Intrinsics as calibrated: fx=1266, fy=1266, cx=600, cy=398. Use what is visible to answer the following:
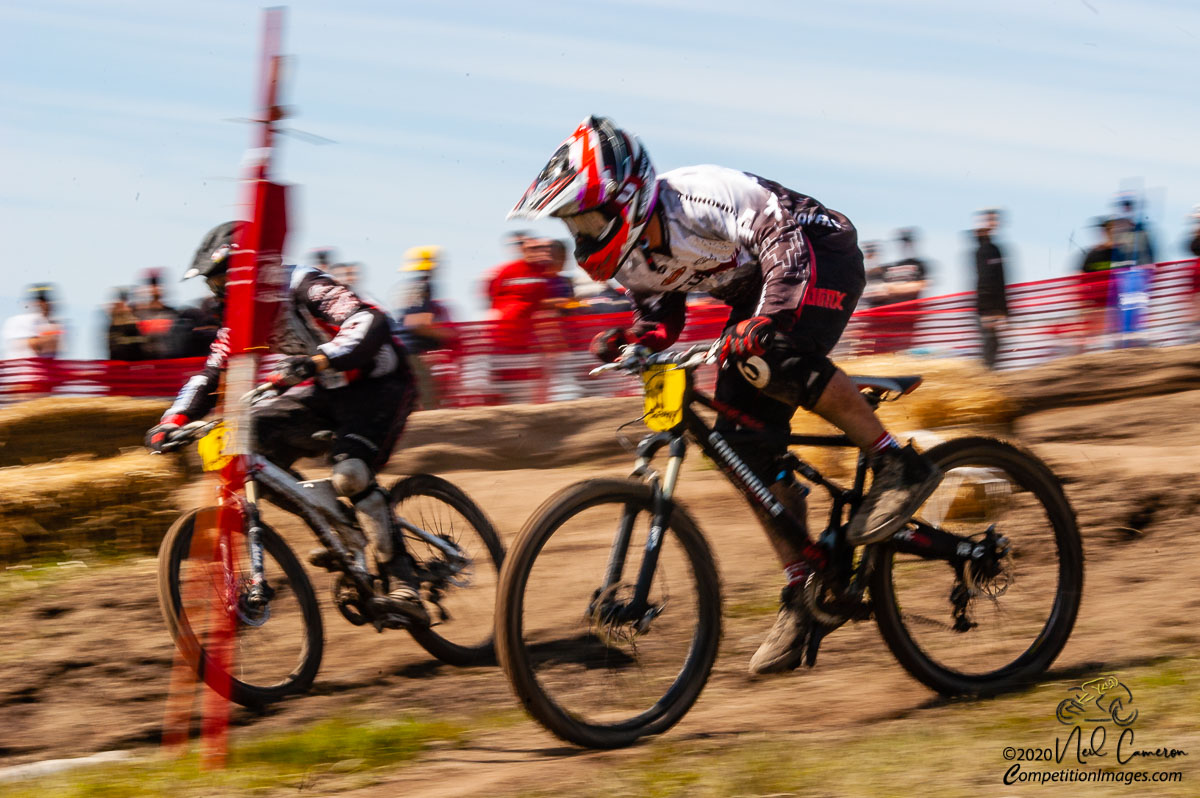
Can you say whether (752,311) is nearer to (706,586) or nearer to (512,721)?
(706,586)

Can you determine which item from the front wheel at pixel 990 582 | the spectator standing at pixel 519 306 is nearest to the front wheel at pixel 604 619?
the front wheel at pixel 990 582

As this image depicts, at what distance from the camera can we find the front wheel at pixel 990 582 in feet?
15.3

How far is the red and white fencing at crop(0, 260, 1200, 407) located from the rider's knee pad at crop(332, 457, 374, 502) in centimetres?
589

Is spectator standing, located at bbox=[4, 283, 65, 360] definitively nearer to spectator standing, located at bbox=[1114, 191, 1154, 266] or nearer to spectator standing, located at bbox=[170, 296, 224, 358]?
spectator standing, located at bbox=[170, 296, 224, 358]

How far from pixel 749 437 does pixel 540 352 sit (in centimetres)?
773

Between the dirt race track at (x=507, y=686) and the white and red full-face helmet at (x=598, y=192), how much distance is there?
1701 millimetres

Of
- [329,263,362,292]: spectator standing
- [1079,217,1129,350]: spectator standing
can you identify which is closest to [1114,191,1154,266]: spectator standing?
[1079,217,1129,350]: spectator standing

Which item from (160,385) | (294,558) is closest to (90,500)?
(160,385)

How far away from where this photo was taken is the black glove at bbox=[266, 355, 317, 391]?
542 cm

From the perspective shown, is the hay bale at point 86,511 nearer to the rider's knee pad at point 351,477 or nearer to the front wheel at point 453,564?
the front wheel at point 453,564

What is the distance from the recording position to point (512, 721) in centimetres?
480

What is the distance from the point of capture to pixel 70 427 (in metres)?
9.86

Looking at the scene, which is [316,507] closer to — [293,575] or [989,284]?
[293,575]

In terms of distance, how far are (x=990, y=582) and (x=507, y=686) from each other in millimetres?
2115
